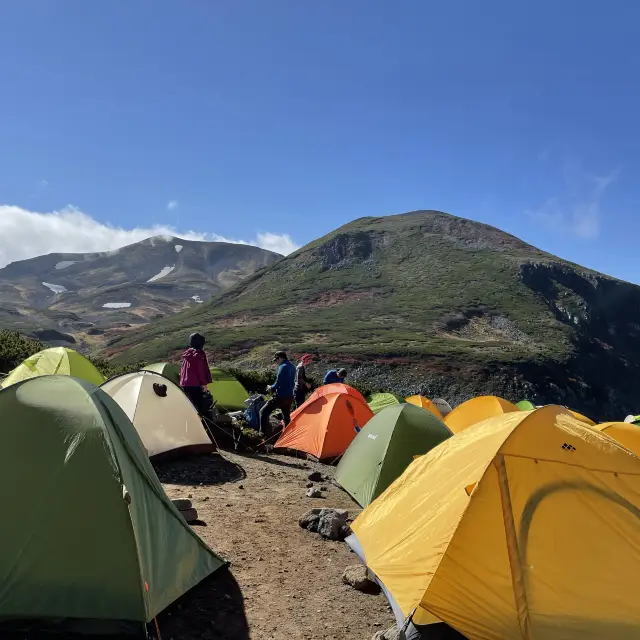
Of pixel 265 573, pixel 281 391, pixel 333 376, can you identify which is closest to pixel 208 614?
pixel 265 573

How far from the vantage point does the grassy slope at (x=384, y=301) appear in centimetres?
6906

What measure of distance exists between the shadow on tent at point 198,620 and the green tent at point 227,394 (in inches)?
443

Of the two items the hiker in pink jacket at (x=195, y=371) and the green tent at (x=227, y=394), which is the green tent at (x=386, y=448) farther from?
the green tent at (x=227, y=394)

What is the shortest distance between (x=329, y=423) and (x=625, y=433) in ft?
19.7

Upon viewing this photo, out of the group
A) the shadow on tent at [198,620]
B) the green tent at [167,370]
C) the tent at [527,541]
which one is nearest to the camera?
the shadow on tent at [198,620]

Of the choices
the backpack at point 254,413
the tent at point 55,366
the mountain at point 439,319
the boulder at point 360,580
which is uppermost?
the mountain at point 439,319

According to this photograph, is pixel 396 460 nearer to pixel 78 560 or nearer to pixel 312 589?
pixel 312 589

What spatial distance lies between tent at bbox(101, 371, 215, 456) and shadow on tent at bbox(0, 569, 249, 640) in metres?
4.68

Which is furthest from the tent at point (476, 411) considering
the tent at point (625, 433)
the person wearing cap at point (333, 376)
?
the tent at point (625, 433)

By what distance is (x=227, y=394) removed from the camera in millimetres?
16797

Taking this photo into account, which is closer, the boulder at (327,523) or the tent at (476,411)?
the boulder at (327,523)

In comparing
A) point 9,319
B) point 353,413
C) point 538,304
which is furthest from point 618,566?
point 9,319

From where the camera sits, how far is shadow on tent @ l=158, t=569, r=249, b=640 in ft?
14.2

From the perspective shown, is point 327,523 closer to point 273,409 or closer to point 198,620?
point 198,620
